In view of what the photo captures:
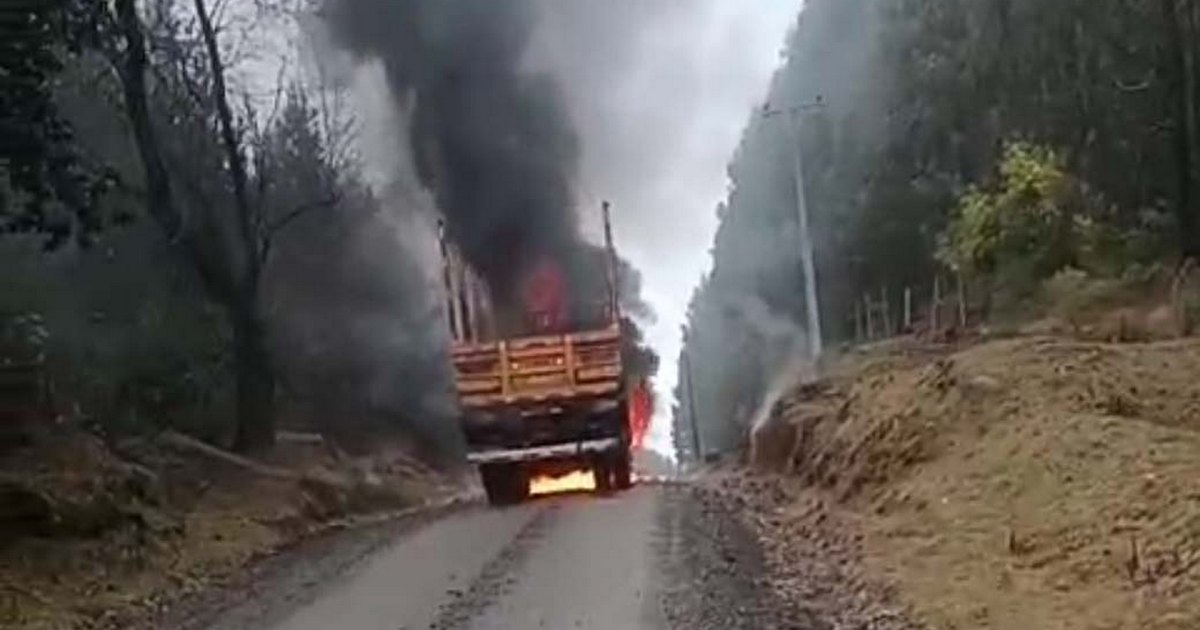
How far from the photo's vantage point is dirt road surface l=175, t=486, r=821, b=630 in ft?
51.1

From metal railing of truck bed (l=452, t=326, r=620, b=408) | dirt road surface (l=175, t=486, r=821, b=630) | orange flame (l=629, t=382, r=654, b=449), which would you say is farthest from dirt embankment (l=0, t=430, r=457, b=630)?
orange flame (l=629, t=382, r=654, b=449)

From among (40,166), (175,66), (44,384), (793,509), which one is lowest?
(793,509)

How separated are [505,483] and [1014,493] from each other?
16718mm

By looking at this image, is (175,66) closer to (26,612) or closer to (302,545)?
(302,545)

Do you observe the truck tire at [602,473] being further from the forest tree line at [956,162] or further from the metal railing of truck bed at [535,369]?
the forest tree line at [956,162]

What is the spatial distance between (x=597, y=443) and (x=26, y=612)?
14748 millimetres

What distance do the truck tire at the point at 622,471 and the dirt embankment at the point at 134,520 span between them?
4586mm

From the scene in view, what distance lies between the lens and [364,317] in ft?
184

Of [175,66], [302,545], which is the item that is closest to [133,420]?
[175,66]

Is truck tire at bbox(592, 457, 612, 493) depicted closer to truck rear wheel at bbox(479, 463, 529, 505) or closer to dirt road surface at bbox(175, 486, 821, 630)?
truck rear wheel at bbox(479, 463, 529, 505)

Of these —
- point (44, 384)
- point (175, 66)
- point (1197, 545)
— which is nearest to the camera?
point (1197, 545)

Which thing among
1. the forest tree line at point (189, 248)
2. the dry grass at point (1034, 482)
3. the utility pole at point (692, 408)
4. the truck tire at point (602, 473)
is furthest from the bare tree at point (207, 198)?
the utility pole at point (692, 408)

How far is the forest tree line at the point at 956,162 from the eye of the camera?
133 feet

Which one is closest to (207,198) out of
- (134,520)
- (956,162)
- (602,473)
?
(602,473)
